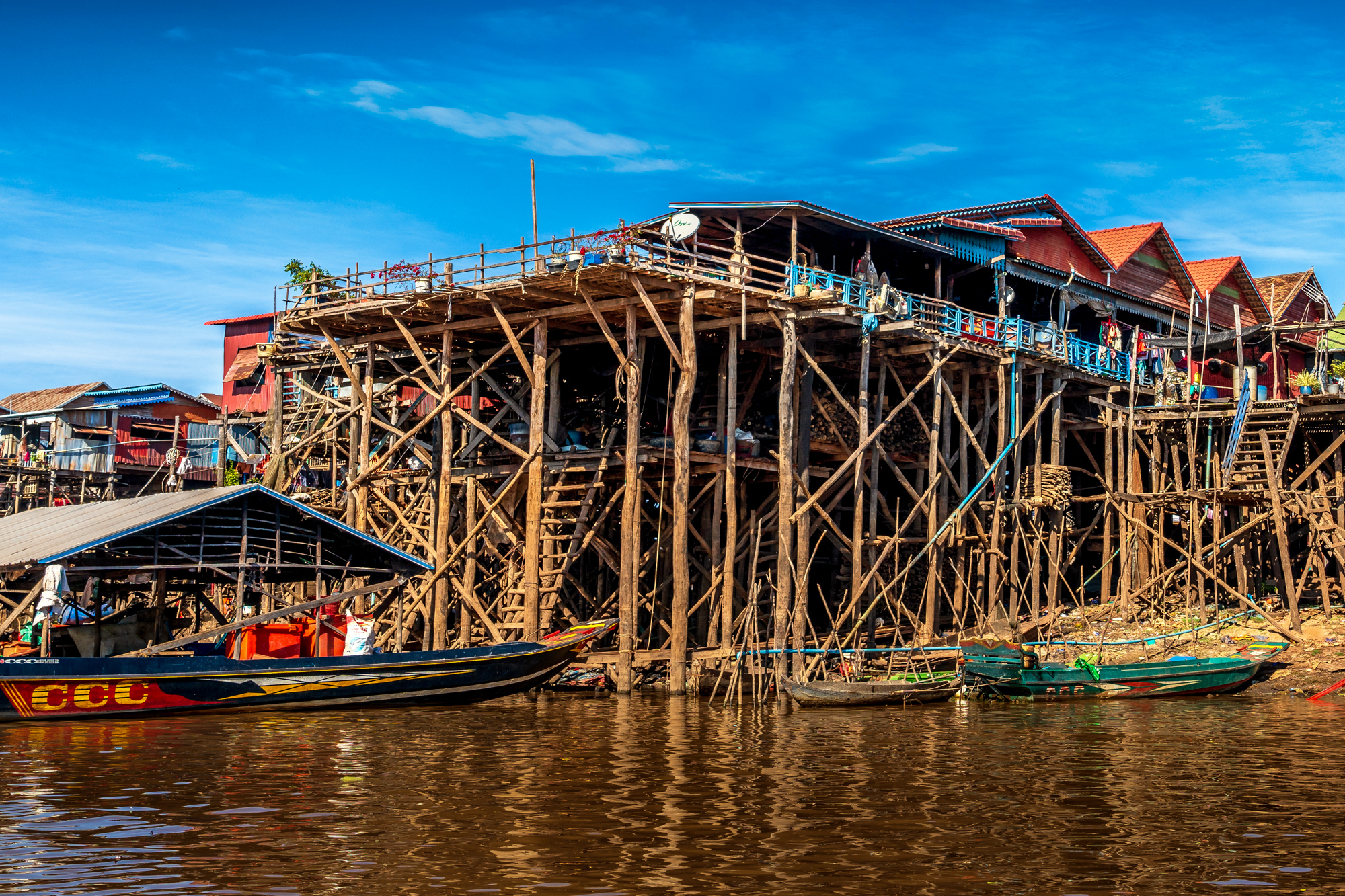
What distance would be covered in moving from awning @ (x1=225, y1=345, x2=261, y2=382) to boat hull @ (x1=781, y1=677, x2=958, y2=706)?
107 feet

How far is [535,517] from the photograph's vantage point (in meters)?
23.2

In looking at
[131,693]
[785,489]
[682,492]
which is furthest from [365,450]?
[131,693]

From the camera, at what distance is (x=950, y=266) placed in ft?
101

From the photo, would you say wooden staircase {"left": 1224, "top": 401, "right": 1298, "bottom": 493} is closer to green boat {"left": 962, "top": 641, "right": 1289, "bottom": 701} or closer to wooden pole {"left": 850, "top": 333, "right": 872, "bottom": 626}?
green boat {"left": 962, "top": 641, "right": 1289, "bottom": 701}

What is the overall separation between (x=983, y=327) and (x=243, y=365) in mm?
31072

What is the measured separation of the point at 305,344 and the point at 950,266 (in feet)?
51.8

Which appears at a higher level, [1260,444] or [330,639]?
[1260,444]

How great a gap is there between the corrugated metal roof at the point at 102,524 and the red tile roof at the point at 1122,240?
24.1 metres

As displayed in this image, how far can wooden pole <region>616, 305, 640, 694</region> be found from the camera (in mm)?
22750

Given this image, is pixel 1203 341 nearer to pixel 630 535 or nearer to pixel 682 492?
pixel 682 492

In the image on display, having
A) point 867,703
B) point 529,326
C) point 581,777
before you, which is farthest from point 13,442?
point 581,777

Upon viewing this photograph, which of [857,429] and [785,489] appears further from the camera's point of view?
[857,429]

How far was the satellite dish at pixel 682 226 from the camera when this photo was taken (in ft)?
81.3

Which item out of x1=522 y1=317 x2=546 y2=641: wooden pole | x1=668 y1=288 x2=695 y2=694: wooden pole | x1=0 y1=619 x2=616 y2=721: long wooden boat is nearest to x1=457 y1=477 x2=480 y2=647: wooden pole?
x1=522 y1=317 x2=546 y2=641: wooden pole
